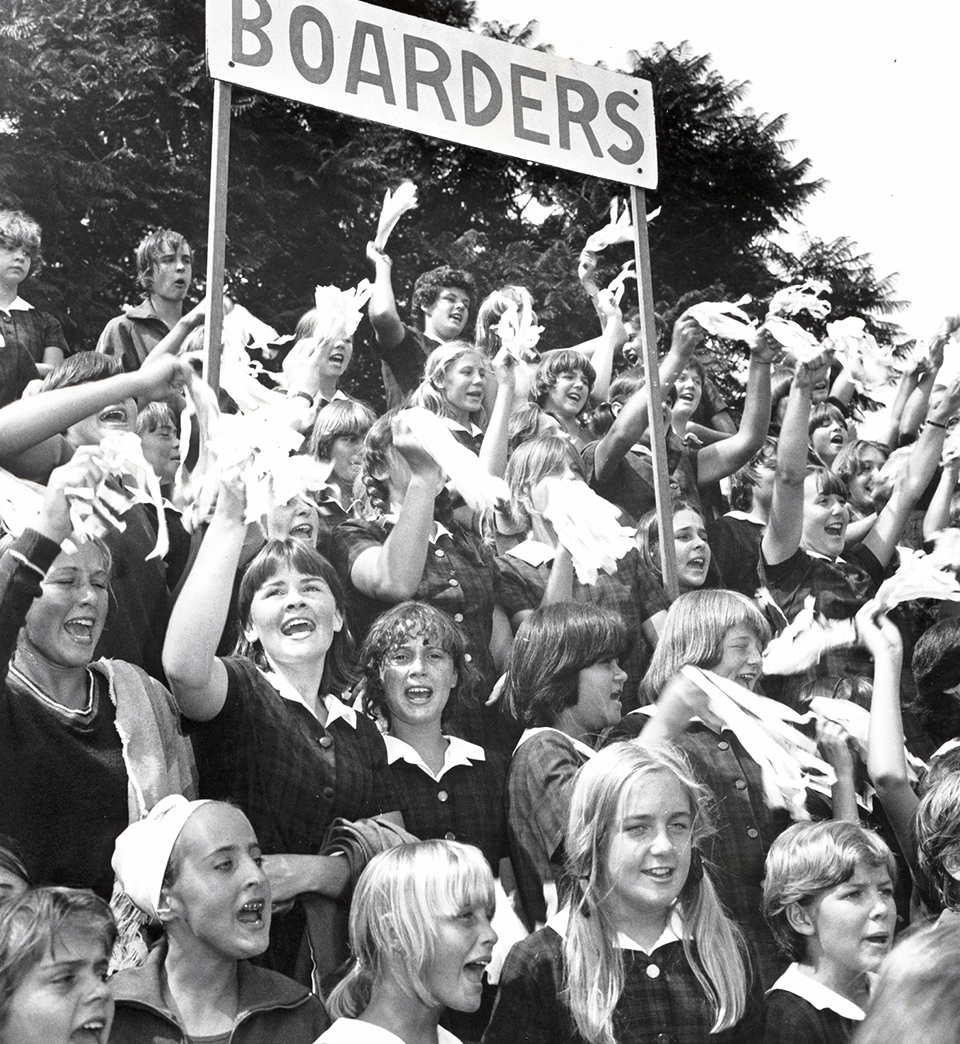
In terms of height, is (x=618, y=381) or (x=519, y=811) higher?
(x=618, y=381)

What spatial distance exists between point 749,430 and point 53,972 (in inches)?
84.9

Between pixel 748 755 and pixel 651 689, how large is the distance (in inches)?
9.5

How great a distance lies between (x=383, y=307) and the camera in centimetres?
351

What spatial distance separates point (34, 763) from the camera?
2732 mm

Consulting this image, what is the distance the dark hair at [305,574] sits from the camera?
302cm

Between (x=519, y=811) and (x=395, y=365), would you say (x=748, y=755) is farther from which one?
(x=395, y=365)

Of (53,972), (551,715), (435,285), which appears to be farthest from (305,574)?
(53,972)

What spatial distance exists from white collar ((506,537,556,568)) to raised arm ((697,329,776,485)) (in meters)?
0.53

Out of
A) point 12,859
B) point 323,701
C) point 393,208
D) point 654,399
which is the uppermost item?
point 393,208

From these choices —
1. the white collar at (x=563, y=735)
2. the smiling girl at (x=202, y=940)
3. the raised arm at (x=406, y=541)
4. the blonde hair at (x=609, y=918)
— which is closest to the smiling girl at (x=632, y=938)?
the blonde hair at (x=609, y=918)

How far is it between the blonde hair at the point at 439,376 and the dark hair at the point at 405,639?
1.52 ft

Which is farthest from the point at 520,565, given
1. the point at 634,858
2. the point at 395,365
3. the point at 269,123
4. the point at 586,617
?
the point at 269,123

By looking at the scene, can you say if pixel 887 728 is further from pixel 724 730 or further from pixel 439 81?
pixel 439 81

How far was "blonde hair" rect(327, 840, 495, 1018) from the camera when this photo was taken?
275 cm
